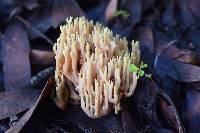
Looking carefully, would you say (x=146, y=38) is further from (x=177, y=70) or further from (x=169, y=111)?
(x=169, y=111)

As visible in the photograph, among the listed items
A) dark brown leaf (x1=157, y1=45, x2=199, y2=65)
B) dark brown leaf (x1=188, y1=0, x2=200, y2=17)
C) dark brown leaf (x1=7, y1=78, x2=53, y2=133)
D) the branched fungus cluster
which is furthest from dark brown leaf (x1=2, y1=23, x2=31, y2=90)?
dark brown leaf (x1=188, y1=0, x2=200, y2=17)

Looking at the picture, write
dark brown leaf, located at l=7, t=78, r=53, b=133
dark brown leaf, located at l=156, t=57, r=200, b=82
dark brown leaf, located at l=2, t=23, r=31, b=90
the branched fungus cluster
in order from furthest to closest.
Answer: dark brown leaf, located at l=2, t=23, r=31, b=90
dark brown leaf, located at l=156, t=57, r=200, b=82
the branched fungus cluster
dark brown leaf, located at l=7, t=78, r=53, b=133

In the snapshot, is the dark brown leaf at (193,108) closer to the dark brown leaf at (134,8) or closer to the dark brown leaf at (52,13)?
the dark brown leaf at (134,8)

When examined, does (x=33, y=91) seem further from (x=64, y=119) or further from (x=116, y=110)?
(x=116, y=110)

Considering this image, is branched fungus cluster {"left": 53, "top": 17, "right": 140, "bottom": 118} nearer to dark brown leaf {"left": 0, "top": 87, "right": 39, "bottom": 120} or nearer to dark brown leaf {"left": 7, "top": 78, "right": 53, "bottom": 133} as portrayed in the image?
dark brown leaf {"left": 7, "top": 78, "right": 53, "bottom": 133}

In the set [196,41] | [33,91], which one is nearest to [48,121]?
[33,91]

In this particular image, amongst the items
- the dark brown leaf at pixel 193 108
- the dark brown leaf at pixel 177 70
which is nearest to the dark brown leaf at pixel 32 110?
the dark brown leaf at pixel 177 70
